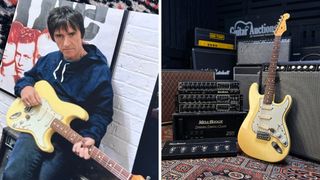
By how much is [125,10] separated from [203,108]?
1306 mm

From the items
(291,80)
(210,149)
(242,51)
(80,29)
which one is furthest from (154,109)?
(242,51)

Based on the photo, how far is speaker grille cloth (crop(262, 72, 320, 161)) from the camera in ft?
5.09

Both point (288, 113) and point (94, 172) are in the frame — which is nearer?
point (94, 172)

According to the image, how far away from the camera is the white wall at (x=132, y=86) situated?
0.71m

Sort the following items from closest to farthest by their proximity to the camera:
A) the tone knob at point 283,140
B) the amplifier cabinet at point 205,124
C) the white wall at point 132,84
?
the white wall at point 132,84, the tone knob at point 283,140, the amplifier cabinet at point 205,124

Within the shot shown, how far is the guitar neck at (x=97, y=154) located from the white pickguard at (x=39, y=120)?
0.02m

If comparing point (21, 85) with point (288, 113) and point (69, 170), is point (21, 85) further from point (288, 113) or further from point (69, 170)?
point (288, 113)

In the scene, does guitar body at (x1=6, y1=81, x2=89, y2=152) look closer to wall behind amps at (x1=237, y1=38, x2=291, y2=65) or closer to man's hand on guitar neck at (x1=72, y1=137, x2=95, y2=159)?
man's hand on guitar neck at (x1=72, y1=137, x2=95, y2=159)

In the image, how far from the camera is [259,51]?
261 centimetres

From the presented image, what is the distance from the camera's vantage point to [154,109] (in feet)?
2.38

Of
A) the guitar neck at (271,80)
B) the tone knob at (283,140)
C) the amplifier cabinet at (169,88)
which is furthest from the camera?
the amplifier cabinet at (169,88)

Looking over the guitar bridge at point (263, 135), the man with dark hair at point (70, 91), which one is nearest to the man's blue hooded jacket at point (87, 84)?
the man with dark hair at point (70, 91)

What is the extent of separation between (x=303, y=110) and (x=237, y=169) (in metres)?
0.53

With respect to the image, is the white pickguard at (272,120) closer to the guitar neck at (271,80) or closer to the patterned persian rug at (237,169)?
the guitar neck at (271,80)
